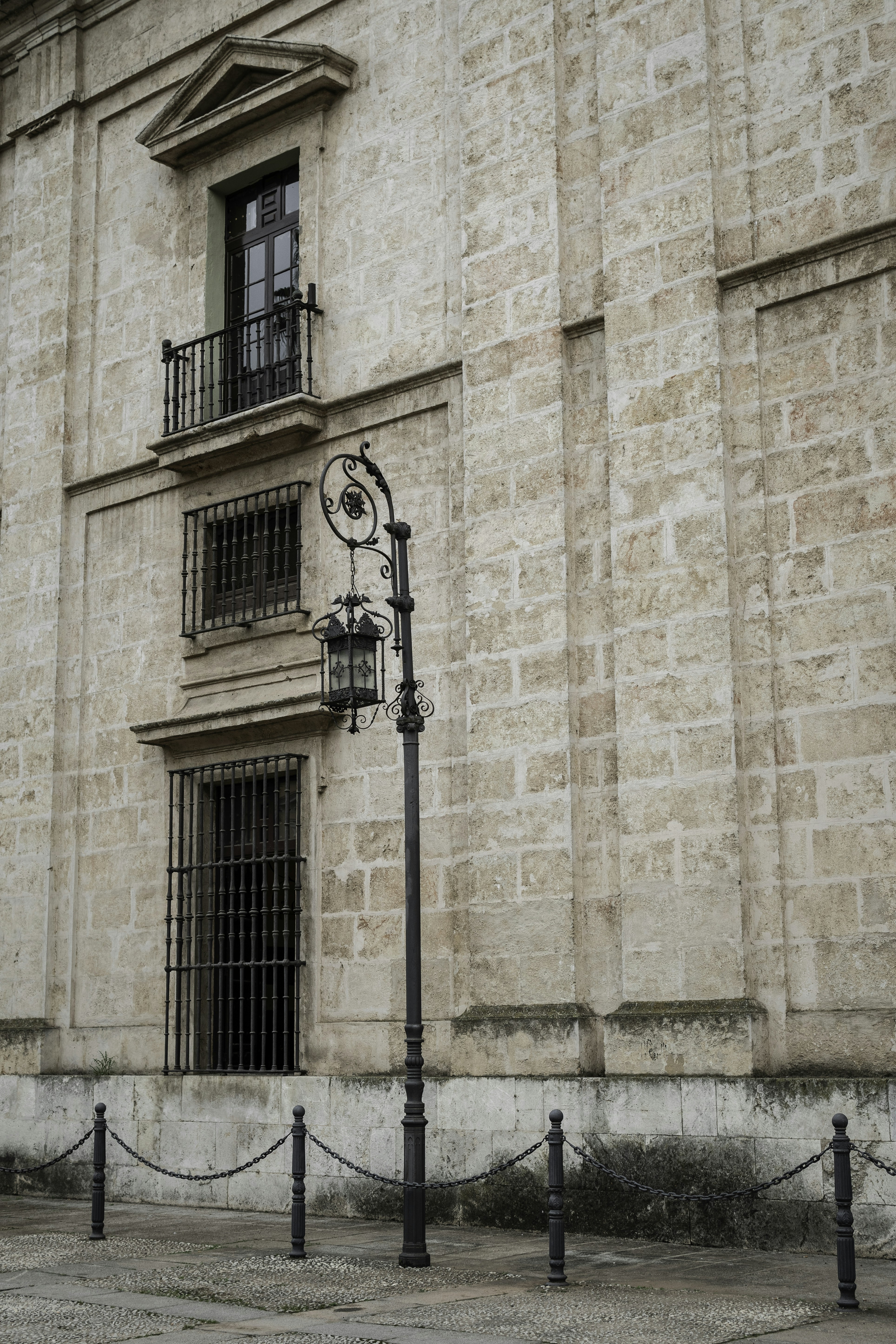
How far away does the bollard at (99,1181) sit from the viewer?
1138cm

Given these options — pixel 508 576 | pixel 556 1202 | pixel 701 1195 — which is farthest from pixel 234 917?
pixel 556 1202

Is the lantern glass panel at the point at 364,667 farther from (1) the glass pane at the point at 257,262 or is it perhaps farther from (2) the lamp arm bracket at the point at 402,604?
(1) the glass pane at the point at 257,262

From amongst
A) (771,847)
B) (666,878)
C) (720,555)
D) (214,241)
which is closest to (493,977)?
(666,878)

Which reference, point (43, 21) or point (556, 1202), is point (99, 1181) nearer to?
point (556, 1202)

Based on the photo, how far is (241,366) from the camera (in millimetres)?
15414

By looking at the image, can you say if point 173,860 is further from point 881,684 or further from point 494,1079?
point 881,684

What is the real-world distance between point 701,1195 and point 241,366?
9.06 meters

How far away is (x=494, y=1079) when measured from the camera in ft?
39.2

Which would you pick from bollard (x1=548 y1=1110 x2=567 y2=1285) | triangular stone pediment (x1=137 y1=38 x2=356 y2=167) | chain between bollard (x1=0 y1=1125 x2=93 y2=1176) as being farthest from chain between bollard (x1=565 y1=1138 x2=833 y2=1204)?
triangular stone pediment (x1=137 y1=38 x2=356 y2=167)

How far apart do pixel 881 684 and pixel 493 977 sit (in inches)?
151

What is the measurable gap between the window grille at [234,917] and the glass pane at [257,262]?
16.5ft

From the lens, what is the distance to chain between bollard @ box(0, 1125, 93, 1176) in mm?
11867

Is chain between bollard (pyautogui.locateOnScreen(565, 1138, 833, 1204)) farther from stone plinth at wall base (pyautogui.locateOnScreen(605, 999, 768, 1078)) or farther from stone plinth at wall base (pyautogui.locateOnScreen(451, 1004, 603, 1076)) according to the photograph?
stone plinth at wall base (pyautogui.locateOnScreen(605, 999, 768, 1078))

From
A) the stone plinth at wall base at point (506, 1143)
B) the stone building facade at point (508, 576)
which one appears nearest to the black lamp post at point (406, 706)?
the stone plinth at wall base at point (506, 1143)
